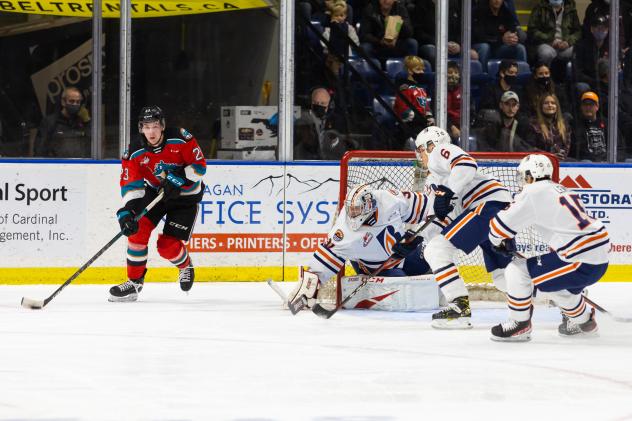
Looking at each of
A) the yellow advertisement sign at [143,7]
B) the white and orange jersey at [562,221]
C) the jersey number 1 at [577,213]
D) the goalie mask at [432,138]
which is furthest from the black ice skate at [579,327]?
the yellow advertisement sign at [143,7]

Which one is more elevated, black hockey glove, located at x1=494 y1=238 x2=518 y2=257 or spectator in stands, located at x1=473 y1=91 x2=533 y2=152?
spectator in stands, located at x1=473 y1=91 x2=533 y2=152

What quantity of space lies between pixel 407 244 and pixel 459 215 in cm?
28

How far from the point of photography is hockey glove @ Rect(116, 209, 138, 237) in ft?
19.9

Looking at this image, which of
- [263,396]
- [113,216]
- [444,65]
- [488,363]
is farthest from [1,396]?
[444,65]

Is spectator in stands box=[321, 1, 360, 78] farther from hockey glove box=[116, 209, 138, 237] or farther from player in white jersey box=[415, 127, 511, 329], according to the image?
player in white jersey box=[415, 127, 511, 329]

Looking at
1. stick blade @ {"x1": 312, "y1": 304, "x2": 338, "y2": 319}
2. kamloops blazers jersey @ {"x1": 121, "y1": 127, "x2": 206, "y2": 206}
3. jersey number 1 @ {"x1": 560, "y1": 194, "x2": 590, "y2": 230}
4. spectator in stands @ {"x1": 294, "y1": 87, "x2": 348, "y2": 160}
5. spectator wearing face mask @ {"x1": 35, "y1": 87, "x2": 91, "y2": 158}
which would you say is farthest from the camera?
spectator in stands @ {"x1": 294, "y1": 87, "x2": 348, "y2": 160}

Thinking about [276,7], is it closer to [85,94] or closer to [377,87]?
[377,87]

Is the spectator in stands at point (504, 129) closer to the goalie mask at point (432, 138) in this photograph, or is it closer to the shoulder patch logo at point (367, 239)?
the shoulder patch logo at point (367, 239)

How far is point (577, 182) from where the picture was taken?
7383mm

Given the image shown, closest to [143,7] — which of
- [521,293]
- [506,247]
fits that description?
[506,247]

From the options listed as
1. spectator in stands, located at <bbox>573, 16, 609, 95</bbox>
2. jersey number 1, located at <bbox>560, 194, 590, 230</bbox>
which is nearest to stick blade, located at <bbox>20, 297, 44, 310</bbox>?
jersey number 1, located at <bbox>560, 194, 590, 230</bbox>

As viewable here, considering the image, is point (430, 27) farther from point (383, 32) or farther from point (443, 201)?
point (443, 201)

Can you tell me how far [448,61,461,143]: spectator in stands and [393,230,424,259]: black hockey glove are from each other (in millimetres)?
1925

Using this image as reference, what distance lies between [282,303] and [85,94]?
1.82m
